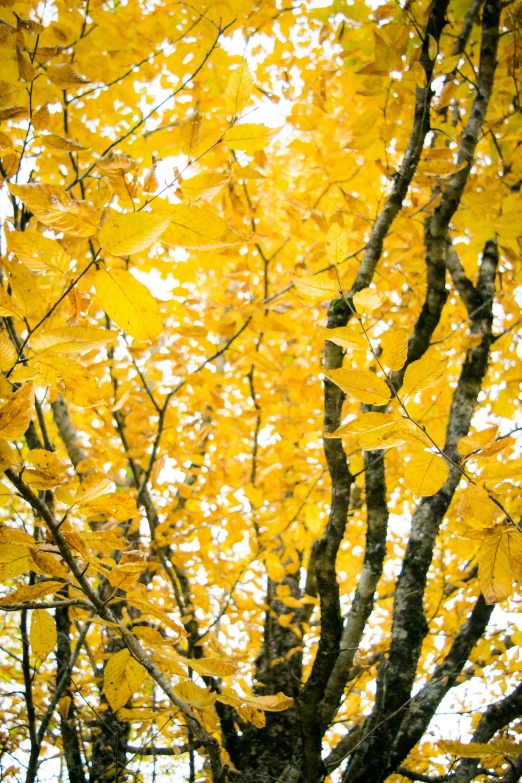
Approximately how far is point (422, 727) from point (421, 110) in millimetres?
2062

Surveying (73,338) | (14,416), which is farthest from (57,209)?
(14,416)

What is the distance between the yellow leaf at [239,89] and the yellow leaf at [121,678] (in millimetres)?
946

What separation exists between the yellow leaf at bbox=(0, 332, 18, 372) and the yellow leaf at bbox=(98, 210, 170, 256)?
0.20 meters

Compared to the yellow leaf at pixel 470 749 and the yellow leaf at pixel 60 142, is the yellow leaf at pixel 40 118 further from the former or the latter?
the yellow leaf at pixel 470 749

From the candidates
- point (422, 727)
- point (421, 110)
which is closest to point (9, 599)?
point (422, 727)

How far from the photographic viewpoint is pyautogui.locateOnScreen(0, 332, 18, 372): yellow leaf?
726 millimetres

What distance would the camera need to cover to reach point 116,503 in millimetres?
793

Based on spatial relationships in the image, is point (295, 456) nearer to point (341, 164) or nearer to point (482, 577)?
point (341, 164)

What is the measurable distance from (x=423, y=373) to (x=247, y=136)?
1.62ft

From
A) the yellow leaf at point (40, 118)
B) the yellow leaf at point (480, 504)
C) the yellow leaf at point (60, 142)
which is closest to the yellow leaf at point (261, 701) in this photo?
the yellow leaf at point (480, 504)

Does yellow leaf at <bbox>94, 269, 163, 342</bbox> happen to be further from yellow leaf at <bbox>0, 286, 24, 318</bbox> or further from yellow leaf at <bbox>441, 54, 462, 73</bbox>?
yellow leaf at <bbox>441, 54, 462, 73</bbox>

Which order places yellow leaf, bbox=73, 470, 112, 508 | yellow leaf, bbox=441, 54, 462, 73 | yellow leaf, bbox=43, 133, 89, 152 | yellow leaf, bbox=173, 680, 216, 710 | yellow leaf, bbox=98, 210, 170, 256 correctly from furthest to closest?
1. yellow leaf, bbox=441, 54, 462, 73
2. yellow leaf, bbox=43, 133, 89, 152
3. yellow leaf, bbox=173, 680, 216, 710
4. yellow leaf, bbox=73, 470, 112, 508
5. yellow leaf, bbox=98, 210, 170, 256

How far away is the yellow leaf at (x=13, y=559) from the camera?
783mm

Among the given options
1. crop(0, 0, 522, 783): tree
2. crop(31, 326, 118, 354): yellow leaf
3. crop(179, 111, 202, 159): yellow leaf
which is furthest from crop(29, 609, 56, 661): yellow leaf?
crop(179, 111, 202, 159): yellow leaf
